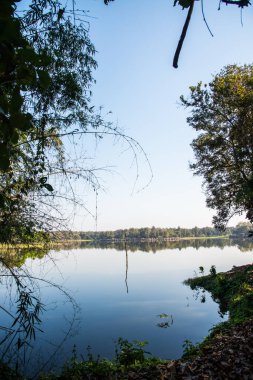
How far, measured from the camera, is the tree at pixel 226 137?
74.5ft

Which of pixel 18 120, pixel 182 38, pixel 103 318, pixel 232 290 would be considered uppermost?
pixel 182 38

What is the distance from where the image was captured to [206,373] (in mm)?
6605

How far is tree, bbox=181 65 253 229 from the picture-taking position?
22.7m

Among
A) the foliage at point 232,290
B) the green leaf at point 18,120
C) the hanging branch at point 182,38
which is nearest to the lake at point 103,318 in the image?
the foliage at point 232,290

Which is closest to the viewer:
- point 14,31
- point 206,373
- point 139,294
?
point 14,31

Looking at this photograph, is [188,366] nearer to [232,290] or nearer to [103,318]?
[103,318]

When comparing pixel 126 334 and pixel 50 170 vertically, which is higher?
pixel 50 170

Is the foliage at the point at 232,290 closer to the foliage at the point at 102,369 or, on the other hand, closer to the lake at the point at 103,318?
the lake at the point at 103,318

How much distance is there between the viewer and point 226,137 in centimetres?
2462

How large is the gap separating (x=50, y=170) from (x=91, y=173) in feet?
2.17

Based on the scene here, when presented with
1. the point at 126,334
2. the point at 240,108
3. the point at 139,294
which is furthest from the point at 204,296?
the point at 240,108

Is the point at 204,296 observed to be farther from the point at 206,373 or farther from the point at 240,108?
the point at 206,373

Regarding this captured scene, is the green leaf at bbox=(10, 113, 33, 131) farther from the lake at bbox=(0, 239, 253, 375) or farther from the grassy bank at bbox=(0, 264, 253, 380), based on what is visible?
the grassy bank at bbox=(0, 264, 253, 380)

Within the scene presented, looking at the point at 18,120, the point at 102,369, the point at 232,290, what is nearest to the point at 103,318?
the point at 232,290
